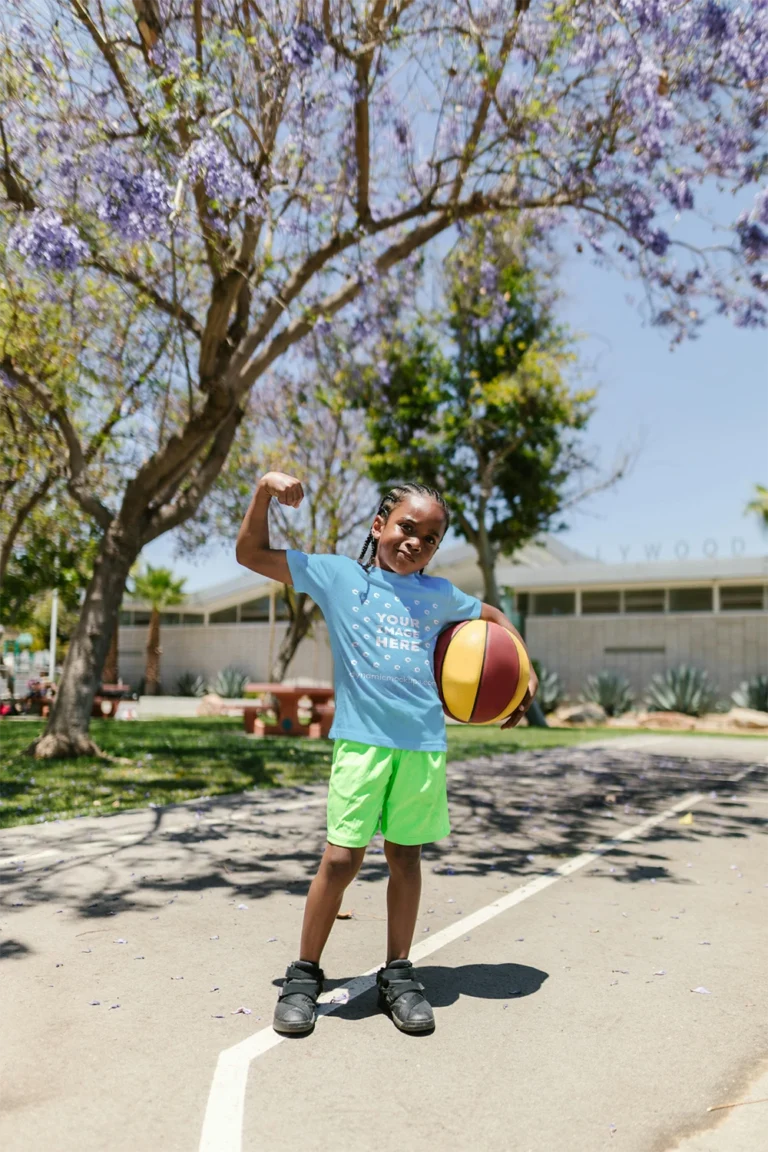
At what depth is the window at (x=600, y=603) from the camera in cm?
3072

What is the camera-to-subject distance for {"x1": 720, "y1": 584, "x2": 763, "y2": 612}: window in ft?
92.9

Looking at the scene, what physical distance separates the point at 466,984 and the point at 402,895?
0.67 m

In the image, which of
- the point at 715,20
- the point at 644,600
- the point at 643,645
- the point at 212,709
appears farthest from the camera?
the point at 644,600

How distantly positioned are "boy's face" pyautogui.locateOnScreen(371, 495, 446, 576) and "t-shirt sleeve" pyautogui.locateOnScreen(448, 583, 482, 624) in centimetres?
20

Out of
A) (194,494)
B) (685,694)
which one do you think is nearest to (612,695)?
(685,694)

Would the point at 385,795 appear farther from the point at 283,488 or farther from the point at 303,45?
the point at 303,45

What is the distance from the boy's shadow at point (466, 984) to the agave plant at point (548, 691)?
23.6 metres

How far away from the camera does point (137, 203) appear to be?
28.9ft

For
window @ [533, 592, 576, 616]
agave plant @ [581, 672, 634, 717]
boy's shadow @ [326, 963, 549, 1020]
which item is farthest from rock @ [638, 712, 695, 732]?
boy's shadow @ [326, 963, 549, 1020]

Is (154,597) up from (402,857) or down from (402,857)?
up

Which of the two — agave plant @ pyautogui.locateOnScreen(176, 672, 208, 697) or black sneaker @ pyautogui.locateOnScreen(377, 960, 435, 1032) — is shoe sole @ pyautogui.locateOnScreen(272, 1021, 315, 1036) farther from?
agave plant @ pyautogui.locateOnScreen(176, 672, 208, 697)

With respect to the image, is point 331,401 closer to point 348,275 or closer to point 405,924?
point 348,275

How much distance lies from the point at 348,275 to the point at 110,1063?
10.3m

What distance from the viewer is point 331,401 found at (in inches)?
855
